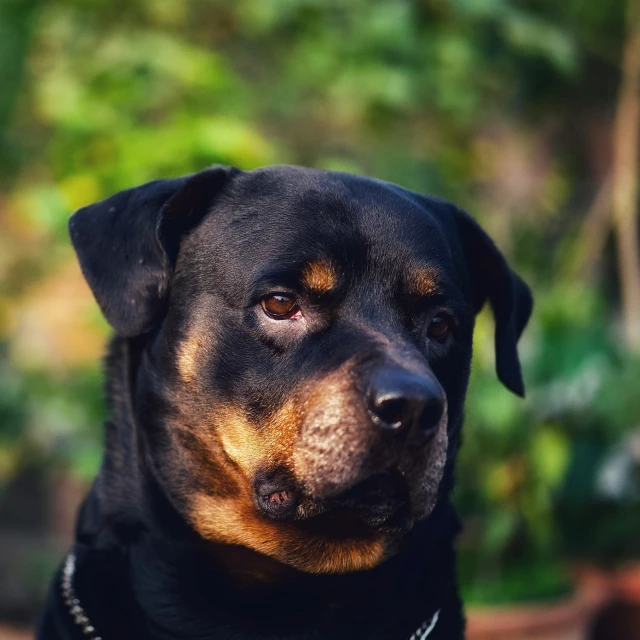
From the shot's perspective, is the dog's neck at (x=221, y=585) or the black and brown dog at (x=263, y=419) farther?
the dog's neck at (x=221, y=585)

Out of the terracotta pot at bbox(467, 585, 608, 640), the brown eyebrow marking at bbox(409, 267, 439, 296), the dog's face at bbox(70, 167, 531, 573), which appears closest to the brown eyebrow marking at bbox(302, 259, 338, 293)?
the dog's face at bbox(70, 167, 531, 573)

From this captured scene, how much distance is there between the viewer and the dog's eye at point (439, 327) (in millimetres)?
2439

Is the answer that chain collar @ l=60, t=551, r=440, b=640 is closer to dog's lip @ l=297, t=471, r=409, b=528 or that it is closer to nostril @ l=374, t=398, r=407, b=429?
dog's lip @ l=297, t=471, r=409, b=528

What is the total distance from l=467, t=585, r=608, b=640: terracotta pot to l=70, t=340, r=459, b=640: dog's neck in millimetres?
1506

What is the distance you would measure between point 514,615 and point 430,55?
2751 mm

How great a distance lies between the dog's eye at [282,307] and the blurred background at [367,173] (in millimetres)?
2057

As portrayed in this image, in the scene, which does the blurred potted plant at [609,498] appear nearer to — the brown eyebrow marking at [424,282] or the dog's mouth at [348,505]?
the brown eyebrow marking at [424,282]

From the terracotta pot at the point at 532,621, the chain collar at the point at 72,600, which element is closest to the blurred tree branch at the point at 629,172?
the terracotta pot at the point at 532,621

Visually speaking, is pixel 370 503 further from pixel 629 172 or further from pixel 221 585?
pixel 629 172

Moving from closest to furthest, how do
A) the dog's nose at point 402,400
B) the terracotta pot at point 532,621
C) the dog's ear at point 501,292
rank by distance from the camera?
1. the dog's nose at point 402,400
2. the dog's ear at point 501,292
3. the terracotta pot at point 532,621

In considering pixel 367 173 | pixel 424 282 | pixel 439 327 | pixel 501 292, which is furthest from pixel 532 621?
pixel 367 173

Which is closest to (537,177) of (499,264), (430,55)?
(430,55)

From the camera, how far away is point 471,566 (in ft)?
14.8

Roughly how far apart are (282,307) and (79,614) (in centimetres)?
86
